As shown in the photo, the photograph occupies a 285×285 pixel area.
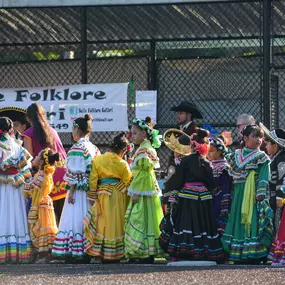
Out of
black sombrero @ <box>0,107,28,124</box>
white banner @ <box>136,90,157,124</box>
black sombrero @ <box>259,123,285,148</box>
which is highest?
white banner @ <box>136,90,157,124</box>

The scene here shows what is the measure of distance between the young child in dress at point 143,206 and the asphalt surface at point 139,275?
519mm

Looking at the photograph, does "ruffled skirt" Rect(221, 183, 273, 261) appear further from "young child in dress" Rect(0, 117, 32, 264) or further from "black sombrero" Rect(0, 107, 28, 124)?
"black sombrero" Rect(0, 107, 28, 124)

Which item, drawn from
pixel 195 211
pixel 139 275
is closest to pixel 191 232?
pixel 195 211

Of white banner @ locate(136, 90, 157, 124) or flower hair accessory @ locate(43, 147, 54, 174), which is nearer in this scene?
flower hair accessory @ locate(43, 147, 54, 174)

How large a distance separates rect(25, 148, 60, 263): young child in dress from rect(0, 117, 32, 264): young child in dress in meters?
0.09

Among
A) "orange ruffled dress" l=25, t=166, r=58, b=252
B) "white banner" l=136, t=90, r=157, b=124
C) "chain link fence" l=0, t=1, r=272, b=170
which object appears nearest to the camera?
"orange ruffled dress" l=25, t=166, r=58, b=252

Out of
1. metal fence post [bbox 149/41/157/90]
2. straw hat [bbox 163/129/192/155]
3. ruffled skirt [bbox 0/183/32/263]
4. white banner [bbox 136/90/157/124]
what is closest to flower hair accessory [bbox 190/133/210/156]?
straw hat [bbox 163/129/192/155]

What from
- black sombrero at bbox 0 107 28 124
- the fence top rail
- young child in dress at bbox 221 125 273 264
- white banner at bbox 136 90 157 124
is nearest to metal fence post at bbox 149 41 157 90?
white banner at bbox 136 90 157 124

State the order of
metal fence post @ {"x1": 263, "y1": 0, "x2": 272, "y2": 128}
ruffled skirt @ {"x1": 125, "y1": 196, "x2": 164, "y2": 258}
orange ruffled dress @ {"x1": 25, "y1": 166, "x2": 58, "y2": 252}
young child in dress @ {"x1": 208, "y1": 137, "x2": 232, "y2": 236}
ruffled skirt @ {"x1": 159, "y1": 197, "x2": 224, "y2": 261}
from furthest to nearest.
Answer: metal fence post @ {"x1": 263, "y1": 0, "x2": 272, "y2": 128}
orange ruffled dress @ {"x1": 25, "y1": 166, "x2": 58, "y2": 252}
young child in dress @ {"x1": 208, "y1": 137, "x2": 232, "y2": 236}
ruffled skirt @ {"x1": 125, "y1": 196, "x2": 164, "y2": 258}
ruffled skirt @ {"x1": 159, "y1": 197, "x2": 224, "y2": 261}

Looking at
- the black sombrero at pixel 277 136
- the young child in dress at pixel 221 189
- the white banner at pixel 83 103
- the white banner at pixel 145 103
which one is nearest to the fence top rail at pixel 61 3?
the white banner at pixel 83 103

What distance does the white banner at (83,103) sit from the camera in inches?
575

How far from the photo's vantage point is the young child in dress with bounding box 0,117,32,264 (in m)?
12.1

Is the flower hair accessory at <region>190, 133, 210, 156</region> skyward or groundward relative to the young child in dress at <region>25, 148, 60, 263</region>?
skyward

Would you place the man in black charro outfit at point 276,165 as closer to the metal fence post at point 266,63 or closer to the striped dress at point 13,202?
the metal fence post at point 266,63
